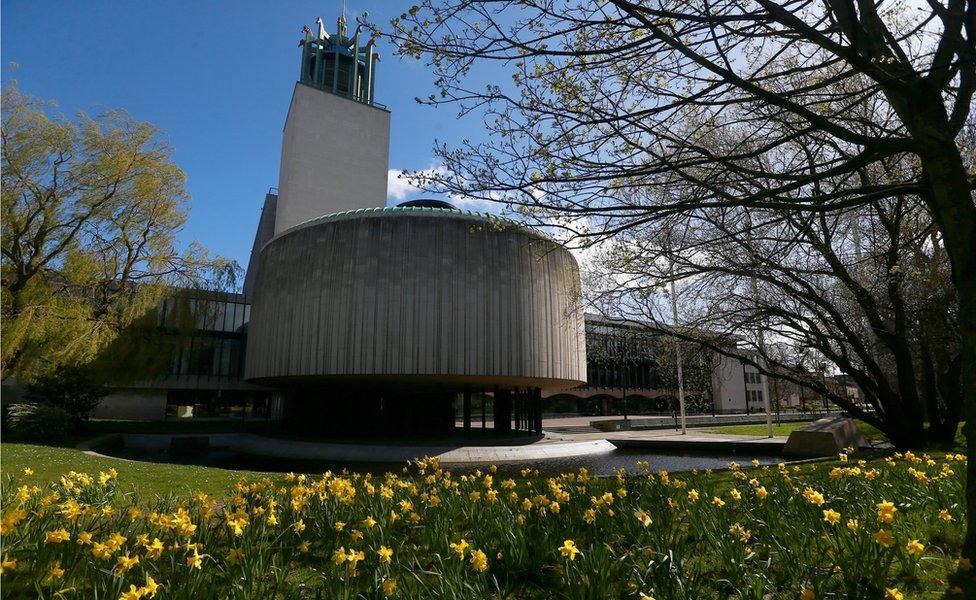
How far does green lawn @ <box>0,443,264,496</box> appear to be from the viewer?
9039mm

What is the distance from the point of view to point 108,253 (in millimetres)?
20734

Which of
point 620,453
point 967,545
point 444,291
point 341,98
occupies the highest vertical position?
point 341,98

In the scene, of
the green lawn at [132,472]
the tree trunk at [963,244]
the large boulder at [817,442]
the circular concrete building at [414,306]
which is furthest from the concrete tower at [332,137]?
the tree trunk at [963,244]

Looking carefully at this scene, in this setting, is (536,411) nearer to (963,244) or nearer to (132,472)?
(132,472)

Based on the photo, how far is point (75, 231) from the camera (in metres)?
19.3

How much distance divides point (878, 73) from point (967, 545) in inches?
151

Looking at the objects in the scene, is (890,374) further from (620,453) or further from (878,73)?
(878,73)

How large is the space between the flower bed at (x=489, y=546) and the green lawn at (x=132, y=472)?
13.0ft

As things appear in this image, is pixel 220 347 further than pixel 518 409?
Yes

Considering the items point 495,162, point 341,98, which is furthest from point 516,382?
point 341,98

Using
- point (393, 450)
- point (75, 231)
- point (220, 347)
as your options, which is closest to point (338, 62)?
point (220, 347)

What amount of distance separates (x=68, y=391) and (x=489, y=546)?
26.7 m

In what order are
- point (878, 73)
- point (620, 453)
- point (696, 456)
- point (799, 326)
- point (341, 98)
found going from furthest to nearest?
point (341, 98) < point (620, 453) < point (696, 456) < point (799, 326) < point (878, 73)

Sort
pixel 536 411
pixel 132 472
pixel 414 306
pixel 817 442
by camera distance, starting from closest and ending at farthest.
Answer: pixel 132 472 → pixel 817 442 → pixel 414 306 → pixel 536 411
